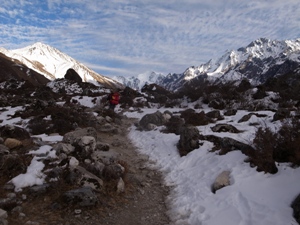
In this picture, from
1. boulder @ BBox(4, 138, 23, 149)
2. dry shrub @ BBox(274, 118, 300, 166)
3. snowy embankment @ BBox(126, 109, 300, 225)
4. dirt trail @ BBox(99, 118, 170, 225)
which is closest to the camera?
snowy embankment @ BBox(126, 109, 300, 225)

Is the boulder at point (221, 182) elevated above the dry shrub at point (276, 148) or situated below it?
below

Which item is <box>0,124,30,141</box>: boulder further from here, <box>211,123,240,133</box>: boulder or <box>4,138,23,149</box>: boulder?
<box>211,123,240,133</box>: boulder

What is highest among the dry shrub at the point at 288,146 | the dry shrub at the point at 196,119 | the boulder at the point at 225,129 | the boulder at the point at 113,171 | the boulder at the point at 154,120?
the dry shrub at the point at 288,146

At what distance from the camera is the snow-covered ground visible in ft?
17.8

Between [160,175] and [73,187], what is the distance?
343 centimetres

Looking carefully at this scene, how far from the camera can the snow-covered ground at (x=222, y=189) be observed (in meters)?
5.44

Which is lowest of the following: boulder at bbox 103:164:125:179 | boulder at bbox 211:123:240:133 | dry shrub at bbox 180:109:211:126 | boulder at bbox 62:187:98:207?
dry shrub at bbox 180:109:211:126

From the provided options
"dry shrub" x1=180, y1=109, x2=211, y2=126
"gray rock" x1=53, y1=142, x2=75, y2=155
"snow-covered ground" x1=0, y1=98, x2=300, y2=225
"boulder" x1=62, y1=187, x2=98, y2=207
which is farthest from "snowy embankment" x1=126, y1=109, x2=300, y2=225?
"dry shrub" x1=180, y1=109, x2=211, y2=126

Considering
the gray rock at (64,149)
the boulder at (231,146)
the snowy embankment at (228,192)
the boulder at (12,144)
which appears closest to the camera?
the snowy embankment at (228,192)

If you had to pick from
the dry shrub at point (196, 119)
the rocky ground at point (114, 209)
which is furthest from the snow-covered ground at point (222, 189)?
the dry shrub at point (196, 119)

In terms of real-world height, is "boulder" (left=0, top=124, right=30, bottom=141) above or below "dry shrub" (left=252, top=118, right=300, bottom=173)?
below

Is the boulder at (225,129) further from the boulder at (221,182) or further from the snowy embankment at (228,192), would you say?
the boulder at (221,182)

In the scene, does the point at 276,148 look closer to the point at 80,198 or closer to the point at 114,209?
the point at 114,209

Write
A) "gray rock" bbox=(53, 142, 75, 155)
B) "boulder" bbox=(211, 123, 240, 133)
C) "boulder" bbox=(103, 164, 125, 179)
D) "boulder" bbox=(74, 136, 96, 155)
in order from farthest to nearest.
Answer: "boulder" bbox=(211, 123, 240, 133) < "boulder" bbox=(74, 136, 96, 155) < "gray rock" bbox=(53, 142, 75, 155) < "boulder" bbox=(103, 164, 125, 179)
